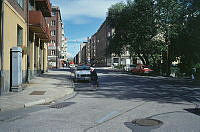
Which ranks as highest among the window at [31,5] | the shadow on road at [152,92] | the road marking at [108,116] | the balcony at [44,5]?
the balcony at [44,5]

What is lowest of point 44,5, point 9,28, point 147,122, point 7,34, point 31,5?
point 147,122

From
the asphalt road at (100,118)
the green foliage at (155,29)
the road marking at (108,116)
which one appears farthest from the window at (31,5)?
the road marking at (108,116)

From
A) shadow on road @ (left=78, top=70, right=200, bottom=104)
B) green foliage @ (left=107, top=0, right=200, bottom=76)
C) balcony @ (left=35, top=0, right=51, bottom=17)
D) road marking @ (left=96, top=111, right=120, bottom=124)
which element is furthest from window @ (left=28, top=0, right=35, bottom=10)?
road marking @ (left=96, top=111, right=120, bottom=124)

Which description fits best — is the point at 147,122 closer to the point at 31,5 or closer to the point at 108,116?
the point at 108,116

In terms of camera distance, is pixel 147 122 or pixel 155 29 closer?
pixel 147 122

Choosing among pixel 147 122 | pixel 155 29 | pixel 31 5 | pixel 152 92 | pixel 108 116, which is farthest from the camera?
pixel 155 29

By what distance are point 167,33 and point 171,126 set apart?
31.6 meters

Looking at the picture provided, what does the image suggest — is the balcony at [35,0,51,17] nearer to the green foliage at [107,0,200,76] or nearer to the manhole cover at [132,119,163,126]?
the green foliage at [107,0,200,76]

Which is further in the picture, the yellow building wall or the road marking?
the yellow building wall

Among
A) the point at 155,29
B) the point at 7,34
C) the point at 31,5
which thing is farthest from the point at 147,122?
the point at 155,29

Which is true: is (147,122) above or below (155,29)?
below

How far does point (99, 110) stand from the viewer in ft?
30.0

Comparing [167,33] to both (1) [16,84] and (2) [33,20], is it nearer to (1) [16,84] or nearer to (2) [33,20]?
(2) [33,20]

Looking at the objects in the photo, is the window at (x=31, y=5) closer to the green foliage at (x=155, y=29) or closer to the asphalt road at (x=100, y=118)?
the asphalt road at (x=100, y=118)
